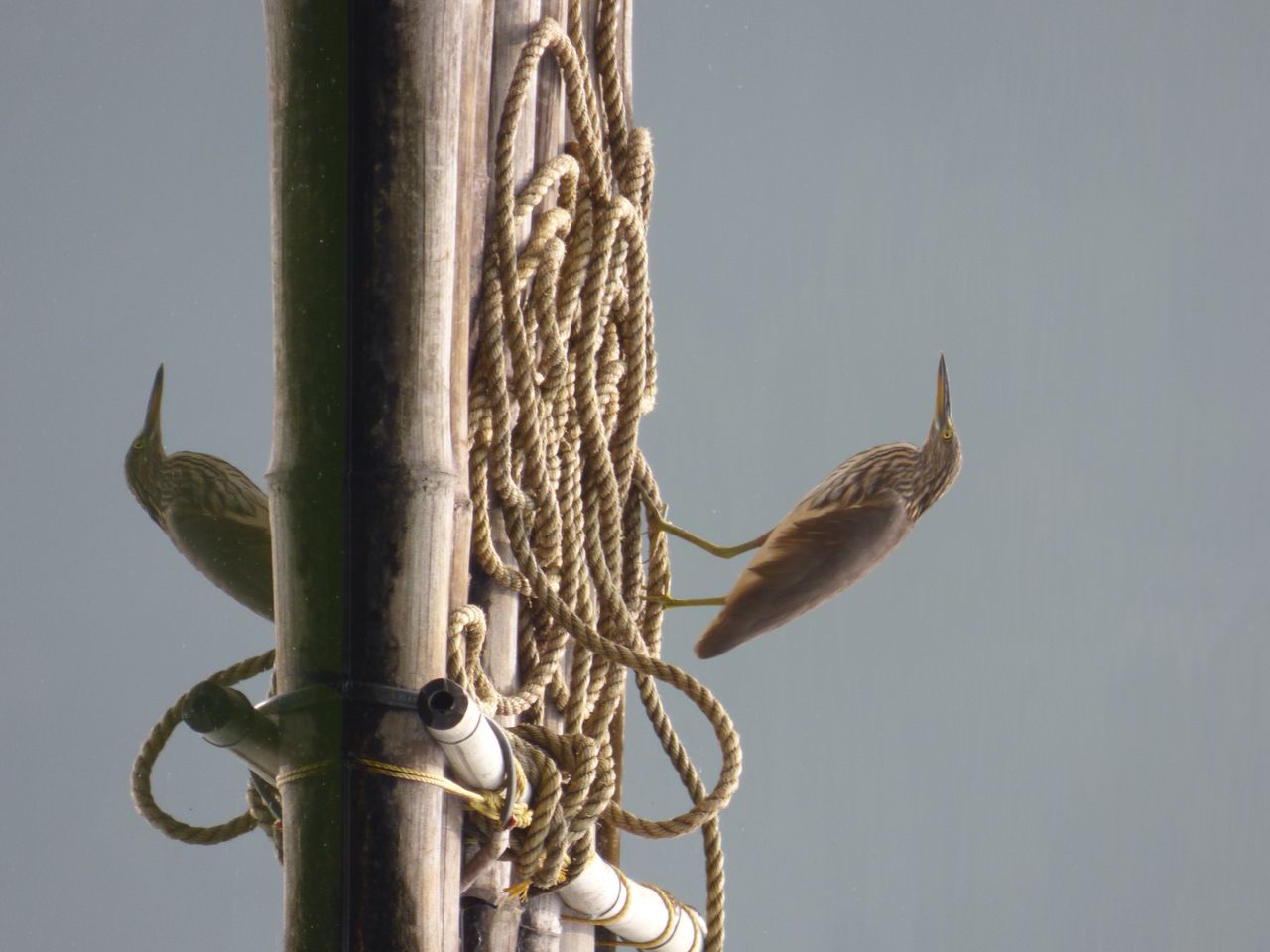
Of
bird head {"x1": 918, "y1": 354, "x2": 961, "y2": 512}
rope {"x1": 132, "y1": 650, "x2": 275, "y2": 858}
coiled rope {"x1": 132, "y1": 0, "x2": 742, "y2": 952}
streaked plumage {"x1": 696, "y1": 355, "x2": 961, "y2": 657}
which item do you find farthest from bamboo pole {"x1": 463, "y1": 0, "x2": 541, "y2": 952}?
bird head {"x1": 918, "y1": 354, "x2": 961, "y2": 512}

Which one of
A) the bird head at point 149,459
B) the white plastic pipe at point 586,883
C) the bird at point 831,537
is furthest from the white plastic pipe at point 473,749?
the bird at point 831,537

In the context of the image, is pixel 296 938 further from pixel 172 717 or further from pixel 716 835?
pixel 716 835

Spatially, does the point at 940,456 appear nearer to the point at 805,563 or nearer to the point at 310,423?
the point at 805,563

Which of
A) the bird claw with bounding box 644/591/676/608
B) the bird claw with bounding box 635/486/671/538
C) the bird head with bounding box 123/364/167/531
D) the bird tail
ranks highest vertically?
the bird claw with bounding box 635/486/671/538

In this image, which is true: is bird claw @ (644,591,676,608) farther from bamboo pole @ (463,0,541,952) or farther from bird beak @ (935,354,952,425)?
bird beak @ (935,354,952,425)

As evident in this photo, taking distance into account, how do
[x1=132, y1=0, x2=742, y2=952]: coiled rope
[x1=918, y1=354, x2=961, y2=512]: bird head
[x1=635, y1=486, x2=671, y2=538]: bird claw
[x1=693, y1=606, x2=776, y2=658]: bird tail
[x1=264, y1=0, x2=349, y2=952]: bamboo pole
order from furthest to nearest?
[x1=918, y1=354, x2=961, y2=512]: bird head → [x1=693, y1=606, x2=776, y2=658]: bird tail → [x1=635, y1=486, x2=671, y2=538]: bird claw → [x1=132, y1=0, x2=742, y2=952]: coiled rope → [x1=264, y1=0, x2=349, y2=952]: bamboo pole

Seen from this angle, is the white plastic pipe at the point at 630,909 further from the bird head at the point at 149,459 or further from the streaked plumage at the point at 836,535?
the bird head at the point at 149,459

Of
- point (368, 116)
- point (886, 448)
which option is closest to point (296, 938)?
point (368, 116)
